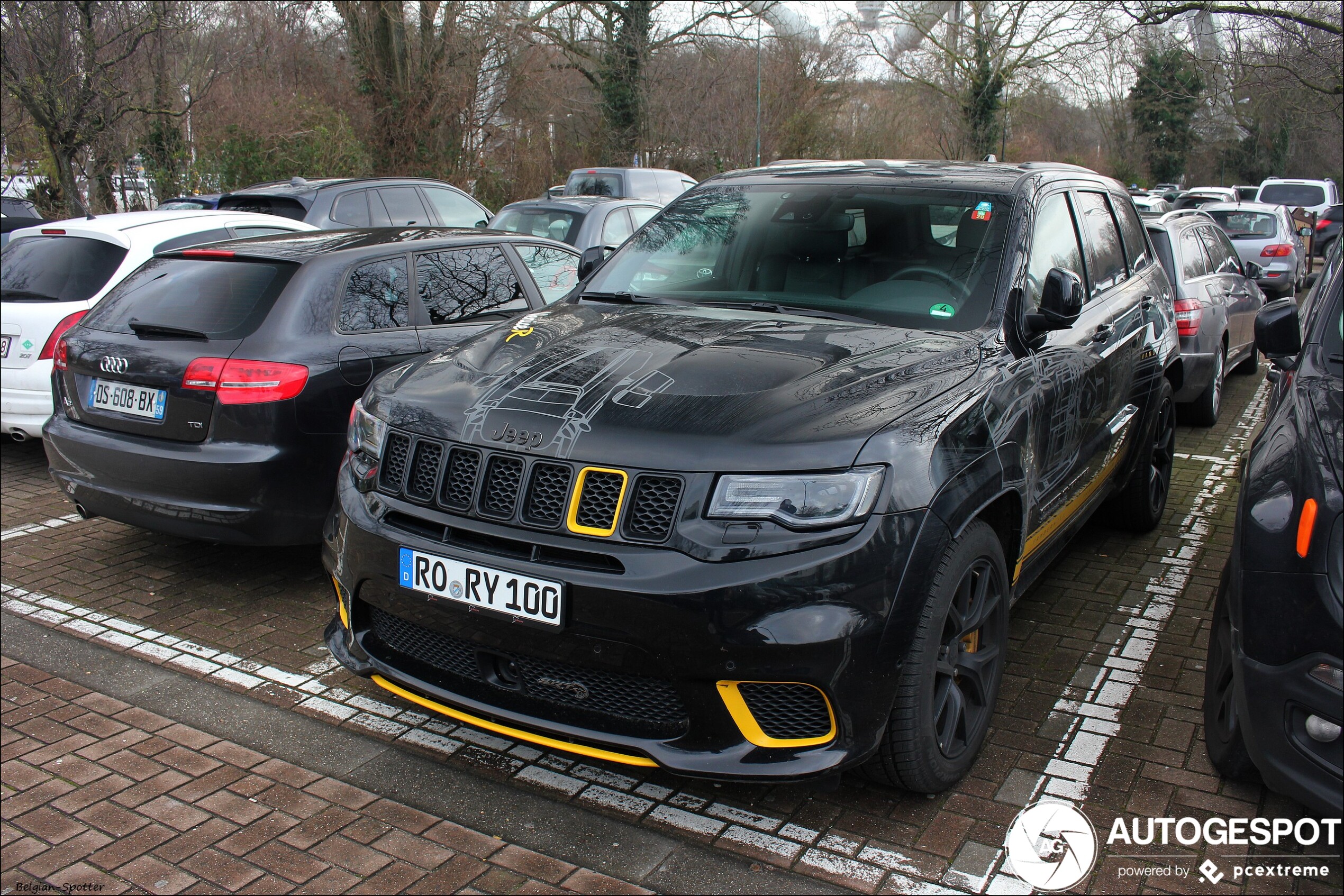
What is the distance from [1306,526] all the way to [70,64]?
12095mm

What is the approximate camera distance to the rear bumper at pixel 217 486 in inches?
176

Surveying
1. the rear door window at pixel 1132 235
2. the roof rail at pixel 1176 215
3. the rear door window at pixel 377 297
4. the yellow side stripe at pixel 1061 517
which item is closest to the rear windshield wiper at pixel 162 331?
the rear door window at pixel 377 297

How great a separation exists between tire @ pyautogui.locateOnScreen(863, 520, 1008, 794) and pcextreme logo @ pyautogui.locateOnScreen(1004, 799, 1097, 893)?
245 millimetres

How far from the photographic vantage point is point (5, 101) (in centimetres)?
1226

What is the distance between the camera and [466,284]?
5723 mm

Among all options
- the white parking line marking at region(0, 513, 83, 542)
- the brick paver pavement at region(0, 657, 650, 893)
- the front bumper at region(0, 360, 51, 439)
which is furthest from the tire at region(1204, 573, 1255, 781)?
the front bumper at region(0, 360, 51, 439)

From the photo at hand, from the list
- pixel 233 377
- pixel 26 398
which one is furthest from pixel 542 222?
pixel 233 377

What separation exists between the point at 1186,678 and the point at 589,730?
2.45 meters

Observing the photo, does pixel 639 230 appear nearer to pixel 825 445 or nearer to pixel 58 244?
pixel 825 445

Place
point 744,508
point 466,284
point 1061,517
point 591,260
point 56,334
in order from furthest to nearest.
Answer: point 56,334
point 466,284
point 591,260
point 1061,517
point 744,508

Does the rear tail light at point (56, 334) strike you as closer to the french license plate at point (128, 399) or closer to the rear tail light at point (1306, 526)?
the french license plate at point (128, 399)

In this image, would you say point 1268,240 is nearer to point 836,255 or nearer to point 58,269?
point 836,255

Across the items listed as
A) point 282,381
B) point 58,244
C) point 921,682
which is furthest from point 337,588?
point 58,244

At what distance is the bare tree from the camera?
35.0ft
